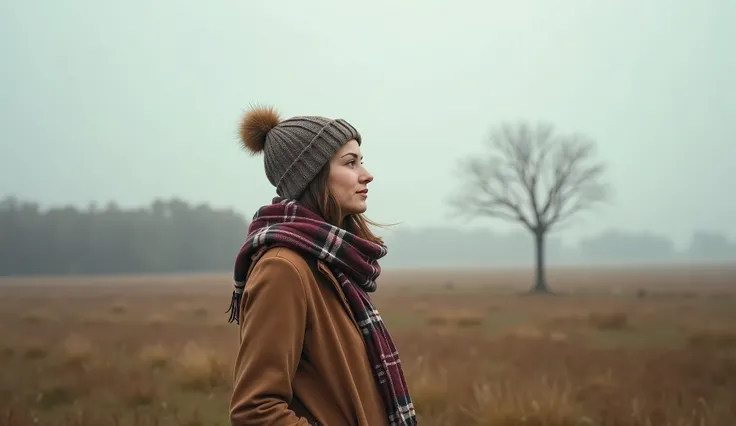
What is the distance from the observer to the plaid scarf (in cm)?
Answer: 111

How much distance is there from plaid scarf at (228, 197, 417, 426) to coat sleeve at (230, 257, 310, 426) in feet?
0.29

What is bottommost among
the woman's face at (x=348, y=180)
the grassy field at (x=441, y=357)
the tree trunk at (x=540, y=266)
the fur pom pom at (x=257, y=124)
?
the grassy field at (x=441, y=357)

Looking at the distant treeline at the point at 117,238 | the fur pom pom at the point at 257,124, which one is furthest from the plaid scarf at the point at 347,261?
the distant treeline at the point at 117,238

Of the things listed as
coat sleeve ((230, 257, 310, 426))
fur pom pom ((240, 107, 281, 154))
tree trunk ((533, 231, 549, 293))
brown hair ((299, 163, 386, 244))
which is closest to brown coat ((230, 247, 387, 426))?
coat sleeve ((230, 257, 310, 426))

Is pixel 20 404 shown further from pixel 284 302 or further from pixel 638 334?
pixel 638 334

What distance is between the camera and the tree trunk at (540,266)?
7393mm

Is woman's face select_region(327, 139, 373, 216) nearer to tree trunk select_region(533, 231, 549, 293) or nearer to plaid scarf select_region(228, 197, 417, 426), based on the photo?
plaid scarf select_region(228, 197, 417, 426)

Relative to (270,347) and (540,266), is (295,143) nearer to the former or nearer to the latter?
(270,347)

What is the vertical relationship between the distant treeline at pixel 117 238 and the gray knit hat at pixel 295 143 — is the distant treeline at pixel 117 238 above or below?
below

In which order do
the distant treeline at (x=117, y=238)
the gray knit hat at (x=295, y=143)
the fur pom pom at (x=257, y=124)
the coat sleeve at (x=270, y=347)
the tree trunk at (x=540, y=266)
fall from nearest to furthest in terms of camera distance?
1. the coat sleeve at (x=270, y=347)
2. the gray knit hat at (x=295, y=143)
3. the fur pom pom at (x=257, y=124)
4. the distant treeline at (x=117, y=238)
5. the tree trunk at (x=540, y=266)

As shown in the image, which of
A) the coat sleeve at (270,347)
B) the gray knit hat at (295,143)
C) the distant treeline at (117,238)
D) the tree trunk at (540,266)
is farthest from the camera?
the tree trunk at (540,266)

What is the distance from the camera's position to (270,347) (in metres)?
0.99

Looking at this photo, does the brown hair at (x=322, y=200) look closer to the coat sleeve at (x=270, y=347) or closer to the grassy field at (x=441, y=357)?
the coat sleeve at (x=270, y=347)

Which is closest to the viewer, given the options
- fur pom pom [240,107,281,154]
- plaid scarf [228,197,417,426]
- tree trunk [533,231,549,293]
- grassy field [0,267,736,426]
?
plaid scarf [228,197,417,426]
